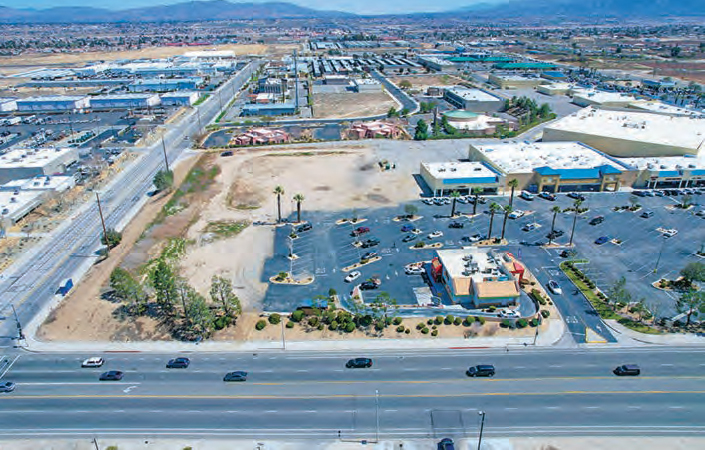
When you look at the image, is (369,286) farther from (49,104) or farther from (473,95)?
(49,104)

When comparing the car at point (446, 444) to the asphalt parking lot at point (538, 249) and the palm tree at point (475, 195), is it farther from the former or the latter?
the palm tree at point (475, 195)

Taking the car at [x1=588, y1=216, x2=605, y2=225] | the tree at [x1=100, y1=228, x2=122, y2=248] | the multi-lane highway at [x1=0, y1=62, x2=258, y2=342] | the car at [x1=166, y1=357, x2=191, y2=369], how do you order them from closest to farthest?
the car at [x1=166, y1=357, x2=191, y2=369] < the multi-lane highway at [x1=0, y1=62, x2=258, y2=342] < the tree at [x1=100, y1=228, x2=122, y2=248] < the car at [x1=588, y1=216, x2=605, y2=225]

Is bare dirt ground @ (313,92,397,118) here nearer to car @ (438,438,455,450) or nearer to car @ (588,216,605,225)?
car @ (588,216,605,225)

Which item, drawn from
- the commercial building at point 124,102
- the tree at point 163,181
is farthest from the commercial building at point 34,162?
the commercial building at point 124,102

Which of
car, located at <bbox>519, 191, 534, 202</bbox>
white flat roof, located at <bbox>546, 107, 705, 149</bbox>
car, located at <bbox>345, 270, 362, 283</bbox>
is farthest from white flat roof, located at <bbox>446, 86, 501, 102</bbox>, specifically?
car, located at <bbox>345, 270, 362, 283</bbox>

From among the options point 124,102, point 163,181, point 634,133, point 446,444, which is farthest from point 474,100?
point 446,444

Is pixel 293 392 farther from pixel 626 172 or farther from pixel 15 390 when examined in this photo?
pixel 626 172
